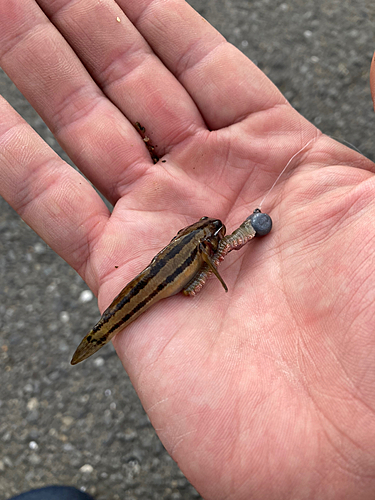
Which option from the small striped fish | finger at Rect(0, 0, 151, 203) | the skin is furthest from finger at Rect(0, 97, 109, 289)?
the small striped fish

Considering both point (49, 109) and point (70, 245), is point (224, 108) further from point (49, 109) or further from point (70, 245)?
point (70, 245)

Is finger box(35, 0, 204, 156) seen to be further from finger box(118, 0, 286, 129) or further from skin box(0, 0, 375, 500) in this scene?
finger box(118, 0, 286, 129)

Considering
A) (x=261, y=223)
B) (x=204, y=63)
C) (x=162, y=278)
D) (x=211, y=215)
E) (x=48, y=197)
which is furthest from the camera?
(x=204, y=63)

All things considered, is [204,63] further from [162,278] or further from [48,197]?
[162,278]

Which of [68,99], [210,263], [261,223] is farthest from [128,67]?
[210,263]

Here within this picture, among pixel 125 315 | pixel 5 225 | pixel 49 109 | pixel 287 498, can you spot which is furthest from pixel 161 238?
pixel 5 225

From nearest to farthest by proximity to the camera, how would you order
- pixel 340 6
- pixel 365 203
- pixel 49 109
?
pixel 365 203 < pixel 49 109 < pixel 340 6
